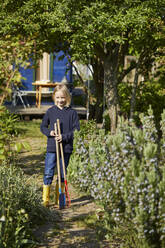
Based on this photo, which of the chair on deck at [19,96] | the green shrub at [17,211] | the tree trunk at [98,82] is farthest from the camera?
the chair on deck at [19,96]

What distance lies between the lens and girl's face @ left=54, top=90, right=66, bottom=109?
4.64 metres

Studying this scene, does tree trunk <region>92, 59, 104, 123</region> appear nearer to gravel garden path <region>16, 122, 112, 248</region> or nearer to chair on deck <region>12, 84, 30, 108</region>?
chair on deck <region>12, 84, 30, 108</region>

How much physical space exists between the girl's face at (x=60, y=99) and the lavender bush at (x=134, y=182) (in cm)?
152

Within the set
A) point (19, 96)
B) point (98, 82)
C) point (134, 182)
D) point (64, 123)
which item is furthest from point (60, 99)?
point (19, 96)

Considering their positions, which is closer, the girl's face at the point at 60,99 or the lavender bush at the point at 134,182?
the lavender bush at the point at 134,182

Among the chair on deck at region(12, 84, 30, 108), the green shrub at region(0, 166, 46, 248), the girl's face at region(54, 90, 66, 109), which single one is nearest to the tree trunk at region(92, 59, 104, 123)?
the chair on deck at region(12, 84, 30, 108)

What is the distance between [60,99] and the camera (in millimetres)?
4656

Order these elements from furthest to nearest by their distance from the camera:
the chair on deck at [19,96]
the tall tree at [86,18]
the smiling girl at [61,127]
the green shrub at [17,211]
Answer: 1. the chair on deck at [19,96]
2. the tall tree at [86,18]
3. the smiling girl at [61,127]
4. the green shrub at [17,211]

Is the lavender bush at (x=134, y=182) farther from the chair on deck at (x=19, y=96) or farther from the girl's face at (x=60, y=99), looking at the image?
the chair on deck at (x=19, y=96)

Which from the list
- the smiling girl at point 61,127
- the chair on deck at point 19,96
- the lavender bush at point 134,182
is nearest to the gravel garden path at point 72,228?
the smiling girl at point 61,127

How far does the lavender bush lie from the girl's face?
152 centimetres

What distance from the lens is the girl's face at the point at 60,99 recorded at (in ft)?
15.2

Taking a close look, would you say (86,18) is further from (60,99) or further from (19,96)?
(19,96)

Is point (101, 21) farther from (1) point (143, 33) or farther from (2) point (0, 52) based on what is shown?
(2) point (0, 52)
